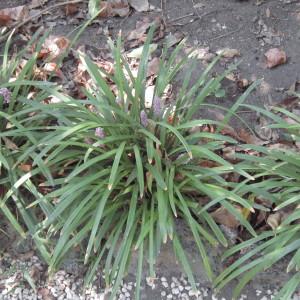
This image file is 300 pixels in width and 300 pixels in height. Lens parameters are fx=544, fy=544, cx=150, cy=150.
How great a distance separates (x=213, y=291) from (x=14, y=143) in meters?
1.34

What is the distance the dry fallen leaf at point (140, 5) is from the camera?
380cm

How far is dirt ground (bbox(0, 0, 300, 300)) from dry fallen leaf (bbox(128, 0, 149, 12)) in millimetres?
39

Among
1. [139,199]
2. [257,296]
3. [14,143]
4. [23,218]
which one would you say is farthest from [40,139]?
[257,296]

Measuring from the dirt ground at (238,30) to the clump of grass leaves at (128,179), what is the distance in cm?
60

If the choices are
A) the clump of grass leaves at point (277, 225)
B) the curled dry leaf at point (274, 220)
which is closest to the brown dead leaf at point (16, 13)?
the clump of grass leaves at point (277, 225)

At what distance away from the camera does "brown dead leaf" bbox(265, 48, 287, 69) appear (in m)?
3.41

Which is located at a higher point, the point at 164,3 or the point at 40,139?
the point at 164,3

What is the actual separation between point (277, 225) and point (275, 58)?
1.18 metres

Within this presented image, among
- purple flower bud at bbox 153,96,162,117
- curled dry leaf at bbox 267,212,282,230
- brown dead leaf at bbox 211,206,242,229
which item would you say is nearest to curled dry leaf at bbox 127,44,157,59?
purple flower bud at bbox 153,96,162,117

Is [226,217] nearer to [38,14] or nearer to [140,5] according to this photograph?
[140,5]

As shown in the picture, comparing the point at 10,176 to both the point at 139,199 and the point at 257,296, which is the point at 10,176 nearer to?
the point at 139,199

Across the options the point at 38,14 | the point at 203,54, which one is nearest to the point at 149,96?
the point at 203,54

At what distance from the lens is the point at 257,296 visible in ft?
9.30

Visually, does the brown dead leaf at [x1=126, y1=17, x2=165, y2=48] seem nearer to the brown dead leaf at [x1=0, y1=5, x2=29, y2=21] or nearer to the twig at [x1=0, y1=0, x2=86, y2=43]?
the twig at [x1=0, y1=0, x2=86, y2=43]
